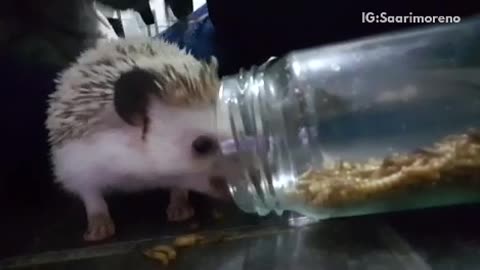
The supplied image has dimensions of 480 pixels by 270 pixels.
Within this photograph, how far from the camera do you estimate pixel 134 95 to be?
717mm

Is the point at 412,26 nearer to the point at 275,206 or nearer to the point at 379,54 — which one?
the point at 379,54

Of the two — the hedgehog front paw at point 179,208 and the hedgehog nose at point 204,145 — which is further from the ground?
the hedgehog nose at point 204,145

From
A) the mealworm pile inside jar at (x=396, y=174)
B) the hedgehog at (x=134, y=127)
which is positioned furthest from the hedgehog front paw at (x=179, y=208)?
the mealworm pile inside jar at (x=396, y=174)

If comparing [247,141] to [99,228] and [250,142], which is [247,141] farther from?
[99,228]

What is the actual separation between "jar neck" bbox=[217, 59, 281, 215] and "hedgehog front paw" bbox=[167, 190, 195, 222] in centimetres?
7

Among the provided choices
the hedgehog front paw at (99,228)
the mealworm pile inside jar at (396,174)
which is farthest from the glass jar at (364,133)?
the hedgehog front paw at (99,228)

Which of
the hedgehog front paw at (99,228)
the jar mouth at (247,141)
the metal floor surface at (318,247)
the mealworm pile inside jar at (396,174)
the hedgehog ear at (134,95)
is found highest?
the hedgehog ear at (134,95)

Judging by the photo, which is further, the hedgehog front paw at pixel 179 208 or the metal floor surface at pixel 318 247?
the hedgehog front paw at pixel 179 208

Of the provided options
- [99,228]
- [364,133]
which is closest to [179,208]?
[99,228]

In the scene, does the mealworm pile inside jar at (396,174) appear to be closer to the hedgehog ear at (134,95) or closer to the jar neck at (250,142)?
the jar neck at (250,142)

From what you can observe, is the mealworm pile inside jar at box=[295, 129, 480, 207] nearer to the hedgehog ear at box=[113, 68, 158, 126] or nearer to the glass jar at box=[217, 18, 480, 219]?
the glass jar at box=[217, 18, 480, 219]

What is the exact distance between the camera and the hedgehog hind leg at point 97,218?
73cm

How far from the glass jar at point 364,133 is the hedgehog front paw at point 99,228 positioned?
0.13 meters

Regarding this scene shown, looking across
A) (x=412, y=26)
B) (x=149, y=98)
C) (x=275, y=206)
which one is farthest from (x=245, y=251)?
(x=412, y=26)
